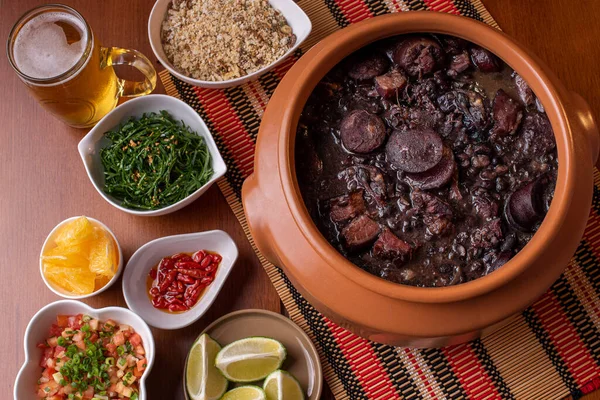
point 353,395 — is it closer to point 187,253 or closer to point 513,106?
point 187,253

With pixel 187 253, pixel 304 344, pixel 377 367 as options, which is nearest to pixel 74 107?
pixel 187 253

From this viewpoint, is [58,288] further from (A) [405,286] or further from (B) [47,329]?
(A) [405,286]

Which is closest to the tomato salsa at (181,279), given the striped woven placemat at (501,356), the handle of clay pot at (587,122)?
the striped woven placemat at (501,356)

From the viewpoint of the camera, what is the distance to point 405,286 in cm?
175

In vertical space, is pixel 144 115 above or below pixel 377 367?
above

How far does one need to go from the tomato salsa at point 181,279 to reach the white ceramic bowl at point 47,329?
12cm

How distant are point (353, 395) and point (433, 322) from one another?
0.59 meters

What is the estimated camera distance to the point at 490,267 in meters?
1.90

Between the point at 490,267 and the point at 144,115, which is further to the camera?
the point at 144,115

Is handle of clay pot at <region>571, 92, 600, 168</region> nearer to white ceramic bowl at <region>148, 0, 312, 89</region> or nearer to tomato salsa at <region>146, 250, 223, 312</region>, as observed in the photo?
white ceramic bowl at <region>148, 0, 312, 89</region>

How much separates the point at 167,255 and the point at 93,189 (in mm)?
352

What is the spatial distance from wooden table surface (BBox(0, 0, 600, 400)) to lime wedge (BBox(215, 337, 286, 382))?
167 mm

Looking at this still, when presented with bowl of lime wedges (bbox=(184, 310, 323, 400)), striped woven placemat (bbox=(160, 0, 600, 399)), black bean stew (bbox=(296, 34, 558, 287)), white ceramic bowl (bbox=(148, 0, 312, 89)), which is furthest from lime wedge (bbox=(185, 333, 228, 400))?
white ceramic bowl (bbox=(148, 0, 312, 89))

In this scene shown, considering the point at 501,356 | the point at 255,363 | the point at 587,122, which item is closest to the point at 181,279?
the point at 255,363
